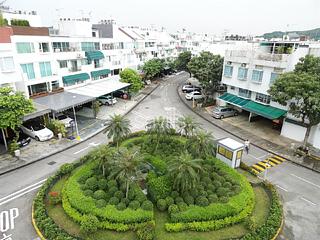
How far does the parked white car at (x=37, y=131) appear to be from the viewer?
101 ft

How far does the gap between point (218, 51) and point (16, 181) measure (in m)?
50.0

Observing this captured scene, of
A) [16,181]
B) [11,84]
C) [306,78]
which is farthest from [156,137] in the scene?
[11,84]

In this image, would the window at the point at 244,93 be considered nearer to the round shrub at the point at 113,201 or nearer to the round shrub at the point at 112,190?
the round shrub at the point at 112,190

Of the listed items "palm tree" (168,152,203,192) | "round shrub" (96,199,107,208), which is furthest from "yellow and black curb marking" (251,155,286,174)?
"round shrub" (96,199,107,208)

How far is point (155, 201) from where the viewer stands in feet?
64.1

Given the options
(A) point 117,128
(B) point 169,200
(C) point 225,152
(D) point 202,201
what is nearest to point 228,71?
(C) point 225,152

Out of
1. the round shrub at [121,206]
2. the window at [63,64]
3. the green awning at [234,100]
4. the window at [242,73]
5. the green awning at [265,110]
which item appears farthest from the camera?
the window at [63,64]

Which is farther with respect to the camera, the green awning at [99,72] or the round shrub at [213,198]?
the green awning at [99,72]

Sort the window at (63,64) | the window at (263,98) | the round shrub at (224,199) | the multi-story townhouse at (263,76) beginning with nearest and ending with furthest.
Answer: the round shrub at (224,199) → the multi-story townhouse at (263,76) → the window at (263,98) → the window at (63,64)

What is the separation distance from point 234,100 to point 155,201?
26296 mm

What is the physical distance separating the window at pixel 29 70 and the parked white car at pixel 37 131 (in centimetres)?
795

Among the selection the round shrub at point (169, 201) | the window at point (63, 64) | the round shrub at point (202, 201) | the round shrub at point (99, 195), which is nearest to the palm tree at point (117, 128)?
the round shrub at point (99, 195)

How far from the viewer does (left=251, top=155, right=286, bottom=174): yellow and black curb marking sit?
26009 millimetres

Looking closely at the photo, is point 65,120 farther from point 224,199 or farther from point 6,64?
point 224,199
